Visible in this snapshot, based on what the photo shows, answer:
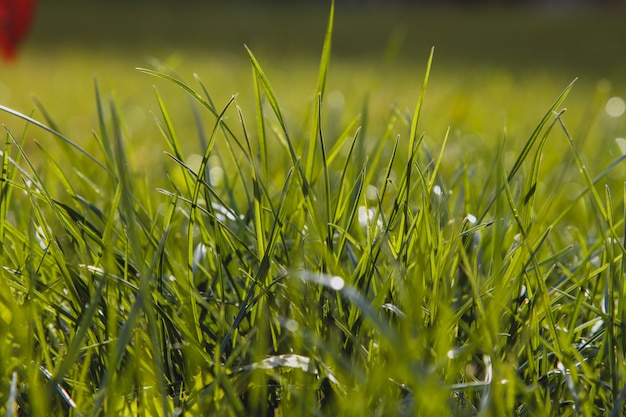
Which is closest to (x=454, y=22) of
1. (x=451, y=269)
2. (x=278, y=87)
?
(x=278, y=87)

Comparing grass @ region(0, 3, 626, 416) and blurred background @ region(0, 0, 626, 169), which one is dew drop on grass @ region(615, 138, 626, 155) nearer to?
blurred background @ region(0, 0, 626, 169)

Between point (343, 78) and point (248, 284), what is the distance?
350cm

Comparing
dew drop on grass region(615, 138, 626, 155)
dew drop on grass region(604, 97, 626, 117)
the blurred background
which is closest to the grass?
the blurred background

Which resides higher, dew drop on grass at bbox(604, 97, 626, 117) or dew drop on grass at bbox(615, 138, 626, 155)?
dew drop on grass at bbox(615, 138, 626, 155)

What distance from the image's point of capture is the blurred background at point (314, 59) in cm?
269

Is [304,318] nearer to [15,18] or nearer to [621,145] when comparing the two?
[15,18]

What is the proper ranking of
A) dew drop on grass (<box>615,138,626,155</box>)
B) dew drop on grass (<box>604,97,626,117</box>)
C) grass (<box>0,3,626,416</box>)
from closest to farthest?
1. grass (<box>0,3,626,416</box>)
2. dew drop on grass (<box>615,138,626,155</box>)
3. dew drop on grass (<box>604,97,626,117</box>)

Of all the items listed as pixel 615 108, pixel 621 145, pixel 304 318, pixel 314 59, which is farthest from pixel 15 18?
pixel 314 59

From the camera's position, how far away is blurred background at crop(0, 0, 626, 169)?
8.82 ft

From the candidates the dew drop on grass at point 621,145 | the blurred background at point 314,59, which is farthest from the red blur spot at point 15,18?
the dew drop on grass at point 621,145

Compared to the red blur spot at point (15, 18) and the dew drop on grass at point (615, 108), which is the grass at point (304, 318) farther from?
the dew drop on grass at point (615, 108)

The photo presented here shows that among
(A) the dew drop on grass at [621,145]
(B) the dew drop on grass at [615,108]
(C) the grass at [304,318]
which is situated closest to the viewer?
(C) the grass at [304,318]

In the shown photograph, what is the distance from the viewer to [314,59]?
530cm

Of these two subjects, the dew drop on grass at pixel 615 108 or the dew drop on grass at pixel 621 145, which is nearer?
the dew drop on grass at pixel 621 145
